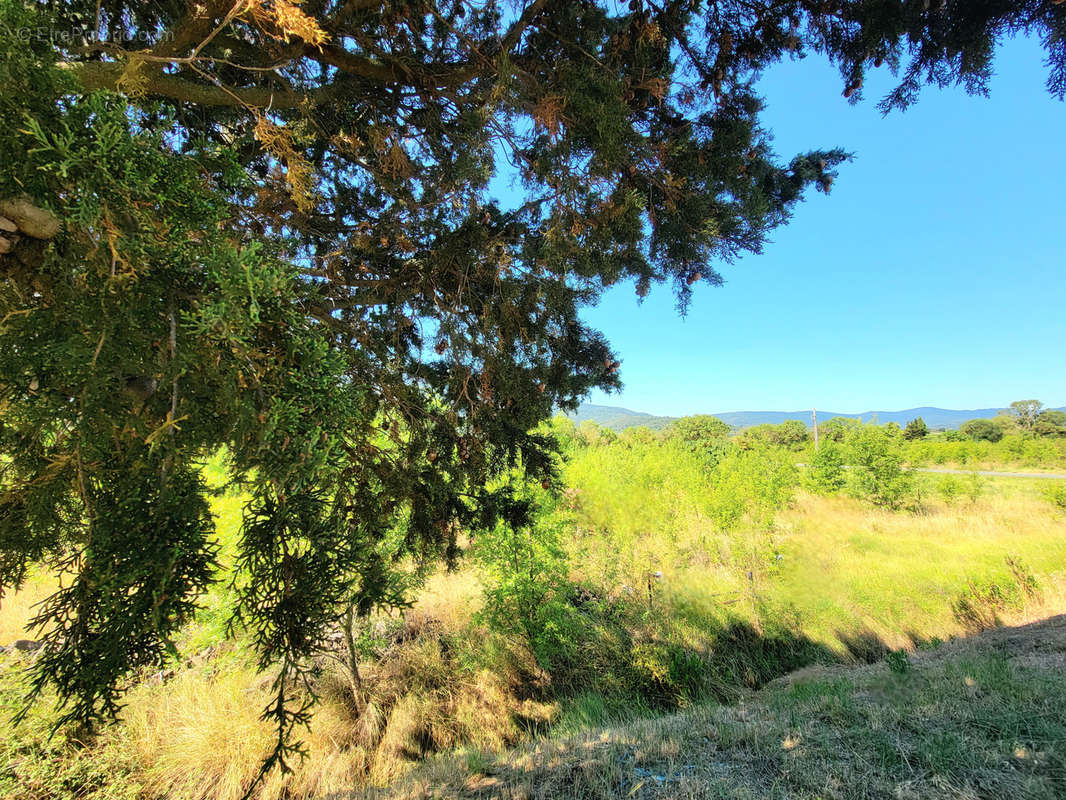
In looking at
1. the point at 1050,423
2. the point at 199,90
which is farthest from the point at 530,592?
the point at 1050,423

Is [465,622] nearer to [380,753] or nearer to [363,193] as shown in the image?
[380,753]

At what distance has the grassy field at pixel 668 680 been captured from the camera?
11.1 ft

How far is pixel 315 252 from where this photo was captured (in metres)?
3.55

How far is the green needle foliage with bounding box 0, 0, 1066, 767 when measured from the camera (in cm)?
99

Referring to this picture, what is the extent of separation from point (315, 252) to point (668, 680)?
30.5 feet

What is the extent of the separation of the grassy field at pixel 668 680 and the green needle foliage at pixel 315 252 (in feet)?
1.38

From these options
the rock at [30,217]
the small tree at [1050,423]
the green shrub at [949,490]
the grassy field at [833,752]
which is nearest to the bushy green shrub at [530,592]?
the grassy field at [833,752]

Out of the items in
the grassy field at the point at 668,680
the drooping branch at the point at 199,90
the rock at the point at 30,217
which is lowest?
the grassy field at the point at 668,680

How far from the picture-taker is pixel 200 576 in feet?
3.51

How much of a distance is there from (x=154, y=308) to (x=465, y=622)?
10.1 metres

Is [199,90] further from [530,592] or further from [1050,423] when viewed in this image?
[1050,423]

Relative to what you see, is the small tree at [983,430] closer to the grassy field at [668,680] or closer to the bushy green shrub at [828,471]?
the bushy green shrub at [828,471]

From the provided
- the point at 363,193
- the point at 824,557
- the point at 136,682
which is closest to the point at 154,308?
the point at 136,682

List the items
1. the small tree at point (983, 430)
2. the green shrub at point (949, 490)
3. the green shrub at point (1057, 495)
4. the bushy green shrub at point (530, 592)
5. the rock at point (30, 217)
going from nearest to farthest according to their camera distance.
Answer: the rock at point (30, 217), the bushy green shrub at point (530, 592), the green shrub at point (1057, 495), the green shrub at point (949, 490), the small tree at point (983, 430)
